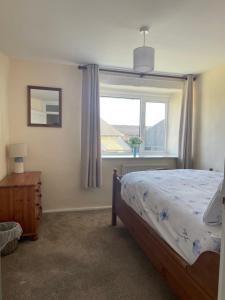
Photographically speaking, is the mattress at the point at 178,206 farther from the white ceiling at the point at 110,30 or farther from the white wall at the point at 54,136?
the white ceiling at the point at 110,30

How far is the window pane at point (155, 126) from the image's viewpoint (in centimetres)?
446

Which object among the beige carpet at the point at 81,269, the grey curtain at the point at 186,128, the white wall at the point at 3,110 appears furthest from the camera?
the grey curtain at the point at 186,128

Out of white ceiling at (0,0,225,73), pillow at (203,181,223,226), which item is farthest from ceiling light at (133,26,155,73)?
pillow at (203,181,223,226)

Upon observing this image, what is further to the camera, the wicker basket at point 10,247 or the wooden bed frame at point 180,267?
the wicker basket at point 10,247

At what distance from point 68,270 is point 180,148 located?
9.05 ft

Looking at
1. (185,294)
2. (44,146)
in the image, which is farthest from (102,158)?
(185,294)

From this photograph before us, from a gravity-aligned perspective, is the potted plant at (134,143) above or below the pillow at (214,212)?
above

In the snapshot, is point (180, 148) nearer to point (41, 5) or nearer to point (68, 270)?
point (68, 270)

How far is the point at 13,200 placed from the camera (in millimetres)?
2629

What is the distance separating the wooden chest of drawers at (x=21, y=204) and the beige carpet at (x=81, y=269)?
20 cm

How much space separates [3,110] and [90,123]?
47.9 inches

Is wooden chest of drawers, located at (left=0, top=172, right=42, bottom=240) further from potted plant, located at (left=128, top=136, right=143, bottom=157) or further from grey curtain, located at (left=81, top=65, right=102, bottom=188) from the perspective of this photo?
potted plant, located at (left=128, top=136, right=143, bottom=157)

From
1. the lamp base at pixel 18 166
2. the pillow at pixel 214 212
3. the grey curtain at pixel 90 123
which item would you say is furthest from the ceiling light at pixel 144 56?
the lamp base at pixel 18 166

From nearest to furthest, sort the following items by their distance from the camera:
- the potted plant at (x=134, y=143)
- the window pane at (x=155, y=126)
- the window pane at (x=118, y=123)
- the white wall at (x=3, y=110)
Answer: the white wall at (x=3, y=110)
the potted plant at (x=134, y=143)
the window pane at (x=118, y=123)
the window pane at (x=155, y=126)
